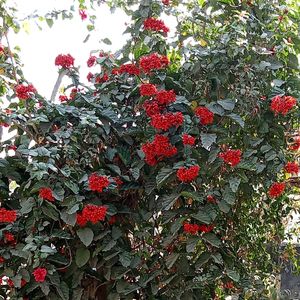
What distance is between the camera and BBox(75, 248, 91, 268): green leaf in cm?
177

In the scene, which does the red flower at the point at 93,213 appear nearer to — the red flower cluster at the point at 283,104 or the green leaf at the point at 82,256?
the green leaf at the point at 82,256

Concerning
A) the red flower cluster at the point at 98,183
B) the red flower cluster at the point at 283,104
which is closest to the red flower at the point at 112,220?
the red flower cluster at the point at 98,183

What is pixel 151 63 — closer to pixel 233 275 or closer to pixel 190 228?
pixel 190 228

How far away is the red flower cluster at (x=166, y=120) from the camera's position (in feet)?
5.51

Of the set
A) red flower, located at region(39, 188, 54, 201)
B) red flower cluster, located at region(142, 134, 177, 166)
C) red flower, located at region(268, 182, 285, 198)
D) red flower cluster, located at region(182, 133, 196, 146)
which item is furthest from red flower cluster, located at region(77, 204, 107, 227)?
red flower, located at region(268, 182, 285, 198)

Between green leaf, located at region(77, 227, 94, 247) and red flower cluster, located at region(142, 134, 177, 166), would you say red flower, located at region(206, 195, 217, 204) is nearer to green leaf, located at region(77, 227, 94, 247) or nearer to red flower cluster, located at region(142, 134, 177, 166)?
red flower cluster, located at region(142, 134, 177, 166)

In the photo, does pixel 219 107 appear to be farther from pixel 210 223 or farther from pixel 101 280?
pixel 101 280

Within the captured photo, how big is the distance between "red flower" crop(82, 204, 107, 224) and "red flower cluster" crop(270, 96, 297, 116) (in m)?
0.67

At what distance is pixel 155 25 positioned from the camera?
1.95 meters

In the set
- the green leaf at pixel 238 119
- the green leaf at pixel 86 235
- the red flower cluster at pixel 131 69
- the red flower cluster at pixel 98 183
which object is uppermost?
the red flower cluster at pixel 131 69

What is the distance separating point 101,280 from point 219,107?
2.57 ft

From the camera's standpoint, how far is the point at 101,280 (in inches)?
75.4

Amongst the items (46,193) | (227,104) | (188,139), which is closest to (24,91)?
(46,193)

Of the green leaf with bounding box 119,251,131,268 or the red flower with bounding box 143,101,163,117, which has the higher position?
the red flower with bounding box 143,101,163,117
